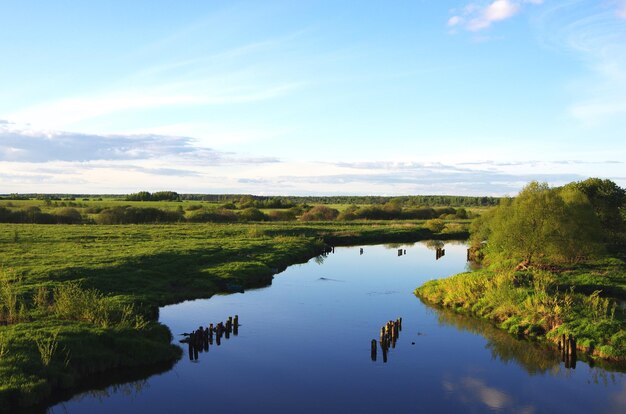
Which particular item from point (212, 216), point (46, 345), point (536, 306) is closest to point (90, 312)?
point (46, 345)

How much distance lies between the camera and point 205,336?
2938 centimetres

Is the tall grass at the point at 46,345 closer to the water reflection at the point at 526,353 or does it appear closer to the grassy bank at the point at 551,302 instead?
the water reflection at the point at 526,353

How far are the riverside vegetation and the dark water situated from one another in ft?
7.36

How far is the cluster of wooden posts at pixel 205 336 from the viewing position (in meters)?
28.0

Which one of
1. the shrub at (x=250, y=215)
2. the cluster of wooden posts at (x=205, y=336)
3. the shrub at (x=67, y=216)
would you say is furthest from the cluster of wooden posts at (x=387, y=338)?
the shrub at (x=250, y=215)

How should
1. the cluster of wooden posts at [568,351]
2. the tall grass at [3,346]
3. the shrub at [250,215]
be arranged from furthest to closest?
the shrub at [250,215] → the cluster of wooden posts at [568,351] → the tall grass at [3,346]

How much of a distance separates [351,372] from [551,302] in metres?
15.9

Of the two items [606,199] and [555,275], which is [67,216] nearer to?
[555,275]

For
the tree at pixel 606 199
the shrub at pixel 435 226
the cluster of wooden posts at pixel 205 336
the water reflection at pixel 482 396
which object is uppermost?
the tree at pixel 606 199

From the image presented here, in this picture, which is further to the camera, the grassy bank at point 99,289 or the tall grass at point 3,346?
the grassy bank at point 99,289

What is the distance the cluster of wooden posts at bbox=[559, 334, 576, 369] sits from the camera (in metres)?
27.1

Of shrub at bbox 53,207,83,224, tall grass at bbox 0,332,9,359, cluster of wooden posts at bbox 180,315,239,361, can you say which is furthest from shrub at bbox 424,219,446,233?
tall grass at bbox 0,332,9,359

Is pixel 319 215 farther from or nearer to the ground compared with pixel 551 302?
farther from the ground

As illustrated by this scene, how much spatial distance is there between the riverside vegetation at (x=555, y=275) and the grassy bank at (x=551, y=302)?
0.06 m
